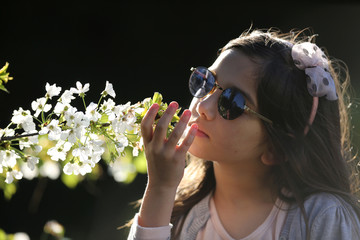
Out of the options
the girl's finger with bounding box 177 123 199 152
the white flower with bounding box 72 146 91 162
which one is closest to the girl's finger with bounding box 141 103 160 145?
the girl's finger with bounding box 177 123 199 152

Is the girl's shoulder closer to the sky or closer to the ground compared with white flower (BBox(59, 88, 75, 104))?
closer to the ground

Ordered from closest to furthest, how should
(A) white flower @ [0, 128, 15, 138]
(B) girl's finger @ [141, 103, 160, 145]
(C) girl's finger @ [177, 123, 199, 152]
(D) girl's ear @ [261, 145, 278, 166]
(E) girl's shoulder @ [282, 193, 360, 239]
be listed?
(A) white flower @ [0, 128, 15, 138] < (B) girl's finger @ [141, 103, 160, 145] < (C) girl's finger @ [177, 123, 199, 152] < (E) girl's shoulder @ [282, 193, 360, 239] < (D) girl's ear @ [261, 145, 278, 166]

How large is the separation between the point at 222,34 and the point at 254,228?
208cm

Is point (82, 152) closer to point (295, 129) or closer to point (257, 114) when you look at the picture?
point (257, 114)

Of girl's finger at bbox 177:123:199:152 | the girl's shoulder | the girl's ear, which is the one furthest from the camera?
the girl's ear

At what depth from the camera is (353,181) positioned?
1784mm

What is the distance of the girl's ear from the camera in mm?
1643

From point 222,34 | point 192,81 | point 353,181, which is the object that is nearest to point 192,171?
point 192,81

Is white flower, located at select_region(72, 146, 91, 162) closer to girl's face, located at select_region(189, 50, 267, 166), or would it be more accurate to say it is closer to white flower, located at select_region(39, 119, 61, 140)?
white flower, located at select_region(39, 119, 61, 140)

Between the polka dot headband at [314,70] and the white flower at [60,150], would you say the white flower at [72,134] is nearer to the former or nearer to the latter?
the white flower at [60,150]

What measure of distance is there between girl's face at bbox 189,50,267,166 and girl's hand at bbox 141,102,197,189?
16 cm

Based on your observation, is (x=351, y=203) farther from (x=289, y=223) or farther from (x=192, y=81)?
(x=192, y=81)

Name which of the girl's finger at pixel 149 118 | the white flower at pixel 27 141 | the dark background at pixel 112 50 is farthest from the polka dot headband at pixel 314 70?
the dark background at pixel 112 50

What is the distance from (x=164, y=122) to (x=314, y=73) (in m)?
0.56
